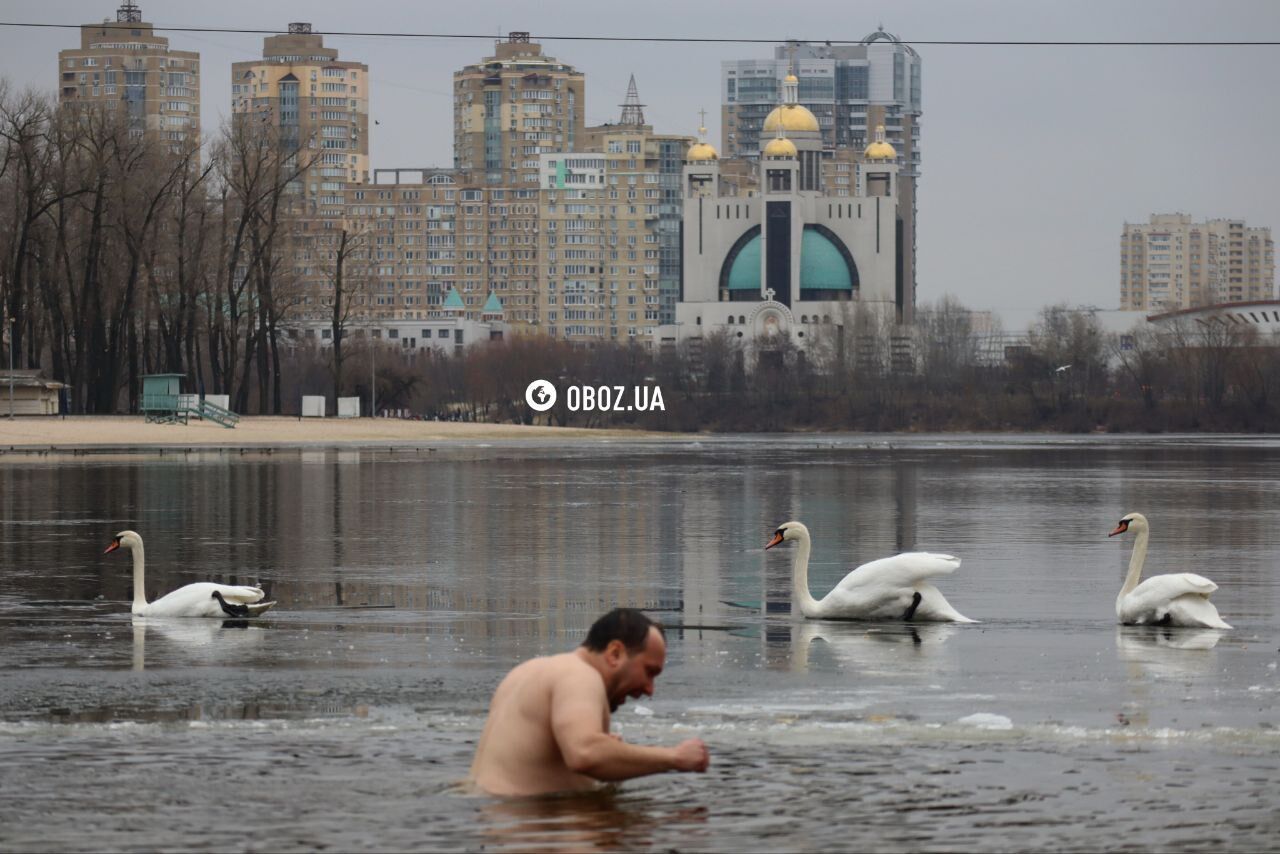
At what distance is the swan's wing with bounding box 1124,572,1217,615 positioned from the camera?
14.6 m

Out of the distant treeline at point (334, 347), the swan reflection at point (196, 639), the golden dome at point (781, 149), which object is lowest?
the swan reflection at point (196, 639)

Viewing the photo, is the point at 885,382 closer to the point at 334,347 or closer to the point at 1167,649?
the point at 334,347

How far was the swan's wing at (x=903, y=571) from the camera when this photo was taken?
1483cm

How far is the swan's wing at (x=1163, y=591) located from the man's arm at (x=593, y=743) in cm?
→ 768

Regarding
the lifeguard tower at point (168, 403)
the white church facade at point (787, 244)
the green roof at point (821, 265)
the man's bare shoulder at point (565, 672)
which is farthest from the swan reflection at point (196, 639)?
the green roof at point (821, 265)

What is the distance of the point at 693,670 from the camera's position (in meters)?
12.7

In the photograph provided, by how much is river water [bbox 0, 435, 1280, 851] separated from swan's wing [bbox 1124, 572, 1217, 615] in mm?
241

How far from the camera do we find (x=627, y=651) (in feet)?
25.4

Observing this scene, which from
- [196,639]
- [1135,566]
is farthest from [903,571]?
[196,639]

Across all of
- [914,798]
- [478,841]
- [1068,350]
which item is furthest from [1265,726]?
[1068,350]

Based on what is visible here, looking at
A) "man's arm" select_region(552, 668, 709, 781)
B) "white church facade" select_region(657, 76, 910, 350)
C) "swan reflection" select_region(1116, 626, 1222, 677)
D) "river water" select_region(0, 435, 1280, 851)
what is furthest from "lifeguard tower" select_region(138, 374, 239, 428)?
"white church facade" select_region(657, 76, 910, 350)

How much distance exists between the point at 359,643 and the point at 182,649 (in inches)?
47.4

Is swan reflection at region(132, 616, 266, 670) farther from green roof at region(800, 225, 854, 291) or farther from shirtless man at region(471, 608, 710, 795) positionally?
green roof at region(800, 225, 854, 291)

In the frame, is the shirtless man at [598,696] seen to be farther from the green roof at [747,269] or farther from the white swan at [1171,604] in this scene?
the green roof at [747,269]
